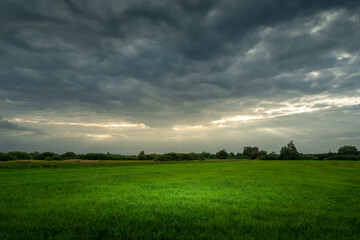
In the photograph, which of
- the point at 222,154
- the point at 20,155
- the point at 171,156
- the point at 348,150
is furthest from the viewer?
the point at 222,154

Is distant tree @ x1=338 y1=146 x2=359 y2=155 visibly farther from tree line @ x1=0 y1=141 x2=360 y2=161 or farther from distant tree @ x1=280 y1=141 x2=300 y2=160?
distant tree @ x1=280 y1=141 x2=300 y2=160

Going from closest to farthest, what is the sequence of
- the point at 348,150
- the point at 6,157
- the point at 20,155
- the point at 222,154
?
the point at 6,157
the point at 20,155
the point at 348,150
the point at 222,154

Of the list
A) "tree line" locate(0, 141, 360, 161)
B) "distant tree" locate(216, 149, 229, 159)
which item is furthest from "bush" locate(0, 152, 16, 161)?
"distant tree" locate(216, 149, 229, 159)

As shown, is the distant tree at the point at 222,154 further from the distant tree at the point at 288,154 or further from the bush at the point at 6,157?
the bush at the point at 6,157

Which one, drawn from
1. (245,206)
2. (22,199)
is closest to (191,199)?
(245,206)

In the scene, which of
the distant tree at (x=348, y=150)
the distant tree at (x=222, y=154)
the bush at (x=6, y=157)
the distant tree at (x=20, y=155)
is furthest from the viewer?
the distant tree at (x=222, y=154)

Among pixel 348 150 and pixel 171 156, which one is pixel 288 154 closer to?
pixel 348 150

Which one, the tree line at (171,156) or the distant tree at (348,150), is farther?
the distant tree at (348,150)

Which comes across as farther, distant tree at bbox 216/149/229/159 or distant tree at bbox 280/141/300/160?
distant tree at bbox 216/149/229/159

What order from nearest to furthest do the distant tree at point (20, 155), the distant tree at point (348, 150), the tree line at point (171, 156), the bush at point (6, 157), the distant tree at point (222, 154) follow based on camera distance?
the bush at point (6, 157) → the distant tree at point (20, 155) → the tree line at point (171, 156) → the distant tree at point (348, 150) → the distant tree at point (222, 154)

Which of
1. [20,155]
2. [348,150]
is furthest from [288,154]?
[20,155]

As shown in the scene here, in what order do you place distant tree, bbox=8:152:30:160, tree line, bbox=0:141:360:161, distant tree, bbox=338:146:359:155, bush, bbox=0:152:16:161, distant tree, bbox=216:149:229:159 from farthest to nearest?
distant tree, bbox=216:149:229:159, distant tree, bbox=338:146:359:155, tree line, bbox=0:141:360:161, distant tree, bbox=8:152:30:160, bush, bbox=0:152:16:161

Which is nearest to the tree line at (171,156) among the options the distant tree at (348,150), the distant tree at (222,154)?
the distant tree at (348,150)

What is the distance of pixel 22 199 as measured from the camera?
445 inches
